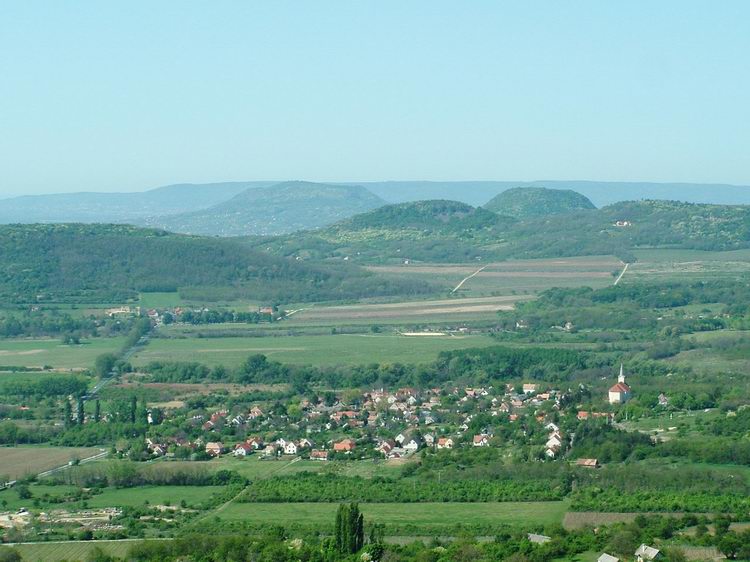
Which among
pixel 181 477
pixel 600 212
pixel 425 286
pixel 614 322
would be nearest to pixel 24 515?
pixel 181 477

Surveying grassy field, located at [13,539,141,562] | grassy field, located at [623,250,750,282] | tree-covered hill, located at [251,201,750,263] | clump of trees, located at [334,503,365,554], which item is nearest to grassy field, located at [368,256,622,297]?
grassy field, located at [623,250,750,282]

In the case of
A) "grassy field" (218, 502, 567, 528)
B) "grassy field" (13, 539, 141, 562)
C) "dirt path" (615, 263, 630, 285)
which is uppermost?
"dirt path" (615, 263, 630, 285)

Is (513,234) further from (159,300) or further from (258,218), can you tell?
(258,218)

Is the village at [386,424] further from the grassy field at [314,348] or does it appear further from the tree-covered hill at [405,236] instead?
the tree-covered hill at [405,236]

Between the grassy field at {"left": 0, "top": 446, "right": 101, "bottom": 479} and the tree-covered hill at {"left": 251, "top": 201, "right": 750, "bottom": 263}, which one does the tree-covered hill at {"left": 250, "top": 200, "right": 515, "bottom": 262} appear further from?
the grassy field at {"left": 0, "top": 446, "right": 101, "bottom": 479}

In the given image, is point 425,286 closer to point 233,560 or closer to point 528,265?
point 528,265
